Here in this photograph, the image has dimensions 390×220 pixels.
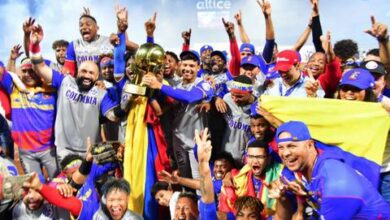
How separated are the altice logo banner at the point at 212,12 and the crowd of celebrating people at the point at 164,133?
20.6 ft

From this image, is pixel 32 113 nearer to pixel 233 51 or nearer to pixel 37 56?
pixel 37 56

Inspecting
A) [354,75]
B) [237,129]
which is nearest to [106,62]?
[237,129]

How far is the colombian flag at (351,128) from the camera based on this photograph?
457 cm

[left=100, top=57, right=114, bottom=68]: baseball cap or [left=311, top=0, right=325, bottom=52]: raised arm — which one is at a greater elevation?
[left=311, top=0, right=325, bottom=52]: raised arm

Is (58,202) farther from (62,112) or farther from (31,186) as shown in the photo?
(62,112)

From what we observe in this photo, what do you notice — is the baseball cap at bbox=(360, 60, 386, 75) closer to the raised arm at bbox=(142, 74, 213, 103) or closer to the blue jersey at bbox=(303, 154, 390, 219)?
A: the blue jersey at bbox=(303, 154, 390, 219)

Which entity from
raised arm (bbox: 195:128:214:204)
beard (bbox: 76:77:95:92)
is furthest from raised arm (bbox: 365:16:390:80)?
beard (bbox: 76:77:95:92)

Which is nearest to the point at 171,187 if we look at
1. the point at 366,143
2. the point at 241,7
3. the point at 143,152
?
the point at 143,152

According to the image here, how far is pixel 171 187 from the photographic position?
5.92m

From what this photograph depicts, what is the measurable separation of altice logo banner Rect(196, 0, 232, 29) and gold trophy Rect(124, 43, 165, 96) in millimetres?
8007

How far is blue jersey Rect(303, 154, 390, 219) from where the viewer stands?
372cm

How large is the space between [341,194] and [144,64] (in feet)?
9.01

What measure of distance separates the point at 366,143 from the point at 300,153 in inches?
34.2

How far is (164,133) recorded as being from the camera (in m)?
6.36
